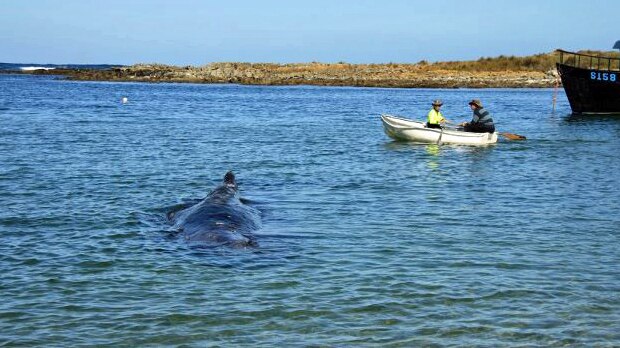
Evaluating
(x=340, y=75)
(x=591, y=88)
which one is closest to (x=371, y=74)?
(x=340, y=75)

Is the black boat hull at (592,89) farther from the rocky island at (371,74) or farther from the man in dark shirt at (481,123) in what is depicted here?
the rocky island at (371,74)

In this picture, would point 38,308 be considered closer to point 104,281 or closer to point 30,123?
point 104,281

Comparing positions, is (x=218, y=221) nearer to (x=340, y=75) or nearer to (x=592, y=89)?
(x=592, y=89)

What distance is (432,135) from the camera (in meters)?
29.6

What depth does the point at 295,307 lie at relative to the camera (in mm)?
9938

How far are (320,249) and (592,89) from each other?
128ft

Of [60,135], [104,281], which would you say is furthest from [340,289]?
[60,135]

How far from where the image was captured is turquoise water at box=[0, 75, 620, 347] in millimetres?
9234

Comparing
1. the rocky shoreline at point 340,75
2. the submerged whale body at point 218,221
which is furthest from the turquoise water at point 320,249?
the rocky shoreline at point 340,75

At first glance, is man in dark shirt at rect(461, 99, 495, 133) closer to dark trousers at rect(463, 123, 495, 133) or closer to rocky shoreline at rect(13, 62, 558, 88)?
dark trousers at rect(463, 123, 495, 133)

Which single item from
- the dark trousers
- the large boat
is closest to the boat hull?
the dark trousers

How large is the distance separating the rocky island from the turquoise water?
221ft

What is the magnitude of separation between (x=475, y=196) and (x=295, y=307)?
32.6 feet

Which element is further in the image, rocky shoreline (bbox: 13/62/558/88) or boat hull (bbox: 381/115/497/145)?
rocky shoreline (bbox: 13/62/558/88)
